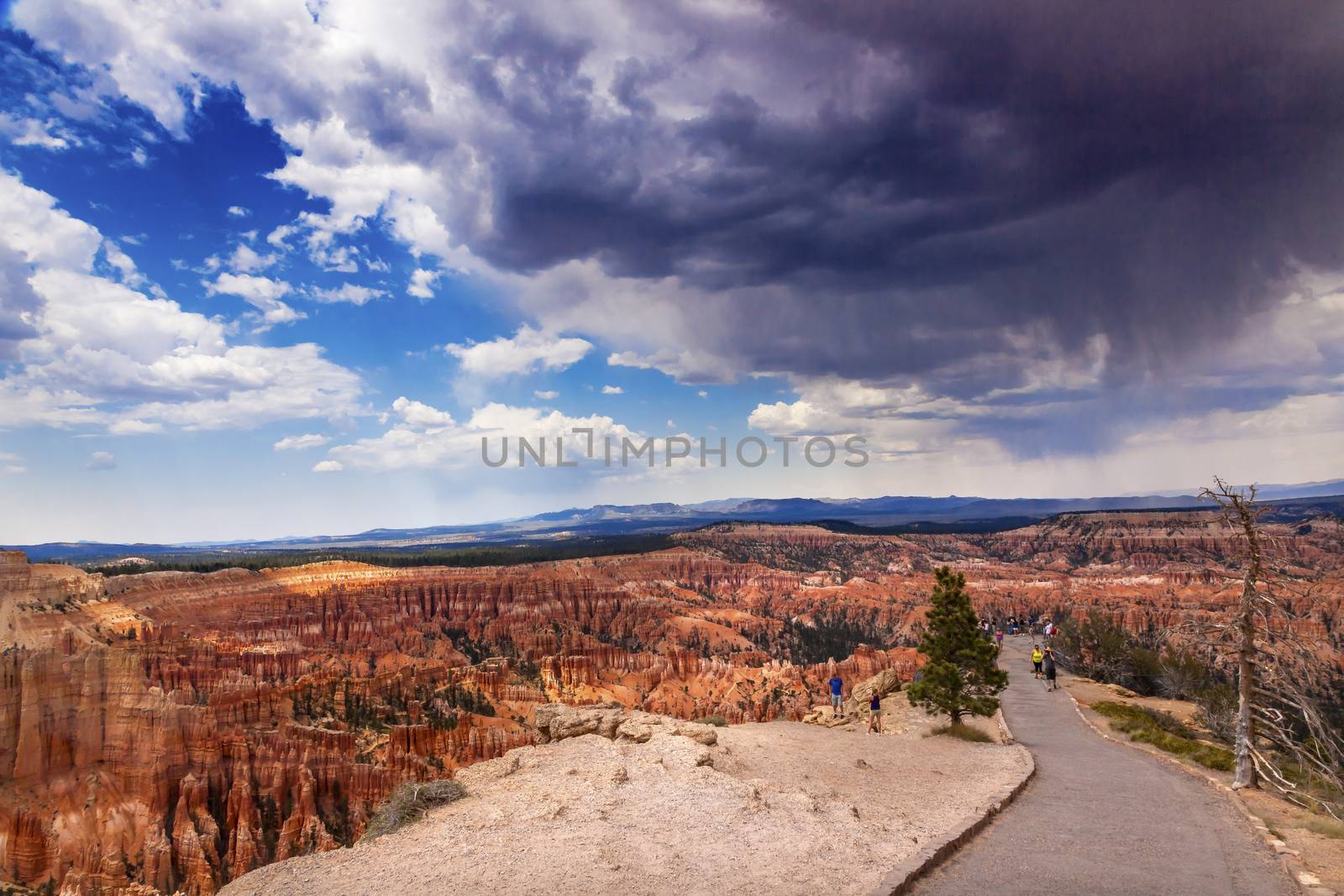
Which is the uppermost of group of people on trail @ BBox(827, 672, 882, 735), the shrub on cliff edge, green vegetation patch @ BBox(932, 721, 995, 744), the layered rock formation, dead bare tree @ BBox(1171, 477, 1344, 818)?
dead bare tree @ BBox(1171, 477, 1344, 818)

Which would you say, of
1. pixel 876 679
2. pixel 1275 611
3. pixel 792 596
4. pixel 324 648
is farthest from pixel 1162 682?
pixel 792 596

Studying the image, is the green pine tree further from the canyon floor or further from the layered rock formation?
the layered rock formation

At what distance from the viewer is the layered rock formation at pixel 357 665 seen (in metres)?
29.1

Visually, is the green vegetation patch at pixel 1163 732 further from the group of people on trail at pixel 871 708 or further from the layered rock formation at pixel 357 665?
the group of people on trail at pixel 871 708

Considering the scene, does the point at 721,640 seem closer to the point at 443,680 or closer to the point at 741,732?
the point at 443,680

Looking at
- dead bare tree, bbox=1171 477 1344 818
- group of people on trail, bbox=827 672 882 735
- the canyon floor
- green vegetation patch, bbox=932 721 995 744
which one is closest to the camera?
the canyon floor

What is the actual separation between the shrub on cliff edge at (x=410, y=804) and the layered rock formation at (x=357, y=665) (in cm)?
581

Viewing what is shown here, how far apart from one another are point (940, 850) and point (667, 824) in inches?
187

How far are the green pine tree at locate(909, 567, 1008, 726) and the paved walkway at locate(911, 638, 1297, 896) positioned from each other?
421 cm

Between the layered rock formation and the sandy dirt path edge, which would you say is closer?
the sandy dirt path edge

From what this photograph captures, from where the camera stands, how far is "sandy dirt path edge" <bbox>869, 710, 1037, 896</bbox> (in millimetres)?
10281

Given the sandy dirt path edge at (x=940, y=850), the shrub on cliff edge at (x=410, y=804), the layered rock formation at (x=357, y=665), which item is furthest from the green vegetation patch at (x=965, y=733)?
the shrub on cliff edge at (x=410, y=804)

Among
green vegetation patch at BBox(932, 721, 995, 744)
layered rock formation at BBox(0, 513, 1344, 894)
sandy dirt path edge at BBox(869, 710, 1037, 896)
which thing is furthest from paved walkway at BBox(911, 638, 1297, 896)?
layered rock formation at BBox(0, 513, 1344, 894)

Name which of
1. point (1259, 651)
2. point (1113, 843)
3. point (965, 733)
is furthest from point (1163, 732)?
point (1113, 843)
